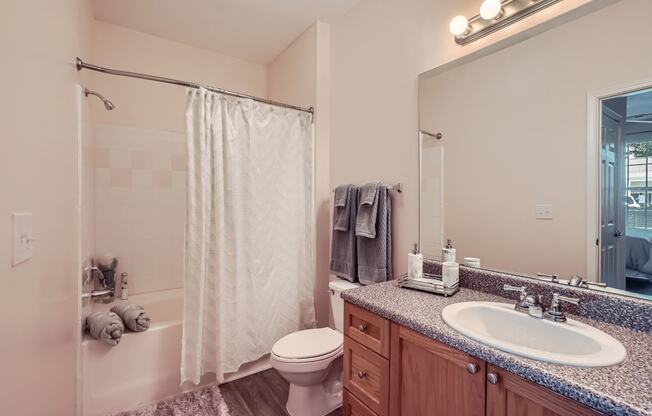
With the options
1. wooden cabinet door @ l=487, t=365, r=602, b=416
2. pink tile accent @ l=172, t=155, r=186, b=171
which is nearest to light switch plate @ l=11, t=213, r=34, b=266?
wooden cabinet door @ l=487, t=365, r=602, b=416

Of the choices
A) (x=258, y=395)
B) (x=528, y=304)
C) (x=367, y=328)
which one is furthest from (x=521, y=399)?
(x=258, y=395)

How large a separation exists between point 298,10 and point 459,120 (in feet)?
4.86

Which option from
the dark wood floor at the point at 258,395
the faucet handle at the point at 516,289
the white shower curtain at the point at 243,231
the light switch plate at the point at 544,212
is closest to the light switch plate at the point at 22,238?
the white shower curtain at the point at 243,231

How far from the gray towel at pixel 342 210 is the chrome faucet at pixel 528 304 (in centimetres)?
104

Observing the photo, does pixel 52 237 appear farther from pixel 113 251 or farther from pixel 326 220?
pixel 326 220

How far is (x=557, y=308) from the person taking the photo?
1043 mm

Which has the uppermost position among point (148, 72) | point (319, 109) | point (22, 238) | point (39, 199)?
point (148, 72)

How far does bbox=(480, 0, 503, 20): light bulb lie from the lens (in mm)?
1282

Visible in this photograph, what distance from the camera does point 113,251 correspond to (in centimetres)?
239

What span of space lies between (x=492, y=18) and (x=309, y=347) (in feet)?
6.03

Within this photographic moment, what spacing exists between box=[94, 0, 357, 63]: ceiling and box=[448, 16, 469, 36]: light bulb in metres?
0.95

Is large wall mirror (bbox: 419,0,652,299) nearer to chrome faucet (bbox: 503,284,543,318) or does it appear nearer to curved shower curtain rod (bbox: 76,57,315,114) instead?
chrome faucet (bbox: 503,284,543,318)

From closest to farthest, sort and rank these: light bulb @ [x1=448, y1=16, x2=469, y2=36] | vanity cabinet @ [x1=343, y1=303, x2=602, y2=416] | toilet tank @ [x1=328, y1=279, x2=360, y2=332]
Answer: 1. vanity cabinet @ [x1=343, y1=303, x2=602, y2=416]
2. light bulb @ [x1=448, y1=16, x2=469, y2=36]
3. toilet tank @ [x1=328, y1=279, x2=360, y2=332]

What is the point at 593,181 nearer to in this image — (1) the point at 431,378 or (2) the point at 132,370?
(1) the point at 431,378
